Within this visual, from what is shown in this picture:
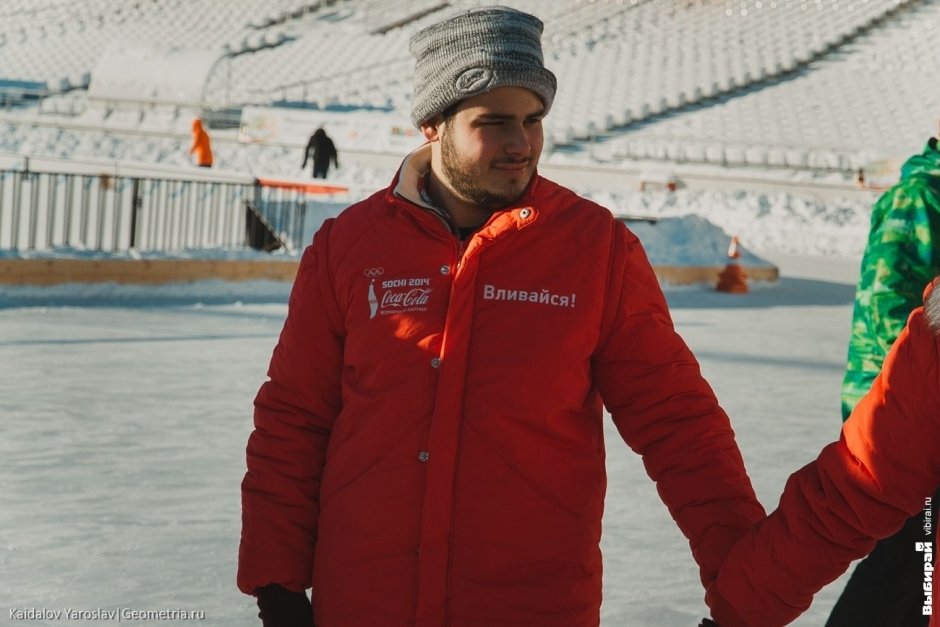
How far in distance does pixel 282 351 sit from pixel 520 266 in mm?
439

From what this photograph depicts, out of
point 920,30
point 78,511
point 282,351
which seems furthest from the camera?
point 920,30

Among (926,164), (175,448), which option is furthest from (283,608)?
(175,448)

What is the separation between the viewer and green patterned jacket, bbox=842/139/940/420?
3.30 m

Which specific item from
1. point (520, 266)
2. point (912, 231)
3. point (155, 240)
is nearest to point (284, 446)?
point (520, 266)

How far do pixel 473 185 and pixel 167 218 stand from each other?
47.1ft

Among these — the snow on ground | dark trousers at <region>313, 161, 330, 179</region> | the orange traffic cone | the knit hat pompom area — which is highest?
the knit hat pompom area

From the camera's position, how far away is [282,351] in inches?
95.7

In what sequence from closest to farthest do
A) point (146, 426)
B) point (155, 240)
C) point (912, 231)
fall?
point (912, 231)
point (146, 426)
point (155, 240)

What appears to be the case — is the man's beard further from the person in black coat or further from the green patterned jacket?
the person in black coat

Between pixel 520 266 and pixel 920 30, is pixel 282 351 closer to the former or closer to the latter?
pixel 520 266

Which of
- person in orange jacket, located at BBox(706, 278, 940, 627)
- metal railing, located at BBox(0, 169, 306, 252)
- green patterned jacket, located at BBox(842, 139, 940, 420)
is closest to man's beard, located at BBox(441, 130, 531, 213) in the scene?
person in orange jacket, located at BBox(706, 278, 940, 627)

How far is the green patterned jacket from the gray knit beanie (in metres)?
1.21

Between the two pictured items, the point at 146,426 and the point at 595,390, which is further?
the point at 146,426

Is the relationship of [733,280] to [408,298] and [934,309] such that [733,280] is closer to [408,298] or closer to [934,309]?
[408,298]
